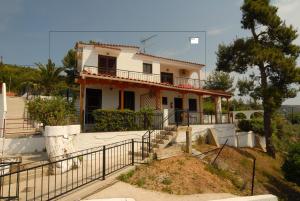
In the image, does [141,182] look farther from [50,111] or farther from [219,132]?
[219,132]

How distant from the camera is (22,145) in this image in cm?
1338

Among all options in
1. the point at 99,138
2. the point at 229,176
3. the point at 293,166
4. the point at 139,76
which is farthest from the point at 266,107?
the point at 99,138

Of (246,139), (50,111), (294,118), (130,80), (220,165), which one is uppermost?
(130,80)

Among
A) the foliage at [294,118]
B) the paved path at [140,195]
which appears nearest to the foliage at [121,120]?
the paved path at [140,195]

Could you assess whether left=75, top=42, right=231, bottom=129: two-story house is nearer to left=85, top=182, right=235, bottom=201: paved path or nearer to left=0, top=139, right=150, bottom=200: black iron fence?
left=0, top=139, right=150, bottom=200: black iron fence

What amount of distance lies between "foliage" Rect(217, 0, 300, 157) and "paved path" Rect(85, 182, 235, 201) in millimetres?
12622

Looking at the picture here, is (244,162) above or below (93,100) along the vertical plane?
below

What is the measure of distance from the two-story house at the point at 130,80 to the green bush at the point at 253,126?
9.91ft

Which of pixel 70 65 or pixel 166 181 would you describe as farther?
pixel 70 65

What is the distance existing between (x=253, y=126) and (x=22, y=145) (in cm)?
1882

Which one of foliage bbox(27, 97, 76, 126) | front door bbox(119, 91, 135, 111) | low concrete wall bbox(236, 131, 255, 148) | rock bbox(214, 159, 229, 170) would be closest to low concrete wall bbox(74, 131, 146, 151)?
foliage bbox(27, 97, 76, 126)

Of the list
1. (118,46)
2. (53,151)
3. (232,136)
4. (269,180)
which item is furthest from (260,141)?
(53,151)

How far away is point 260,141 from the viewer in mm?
23328

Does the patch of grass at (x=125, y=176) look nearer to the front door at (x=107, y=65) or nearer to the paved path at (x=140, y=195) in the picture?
the paved path at (x=140, y=195)
